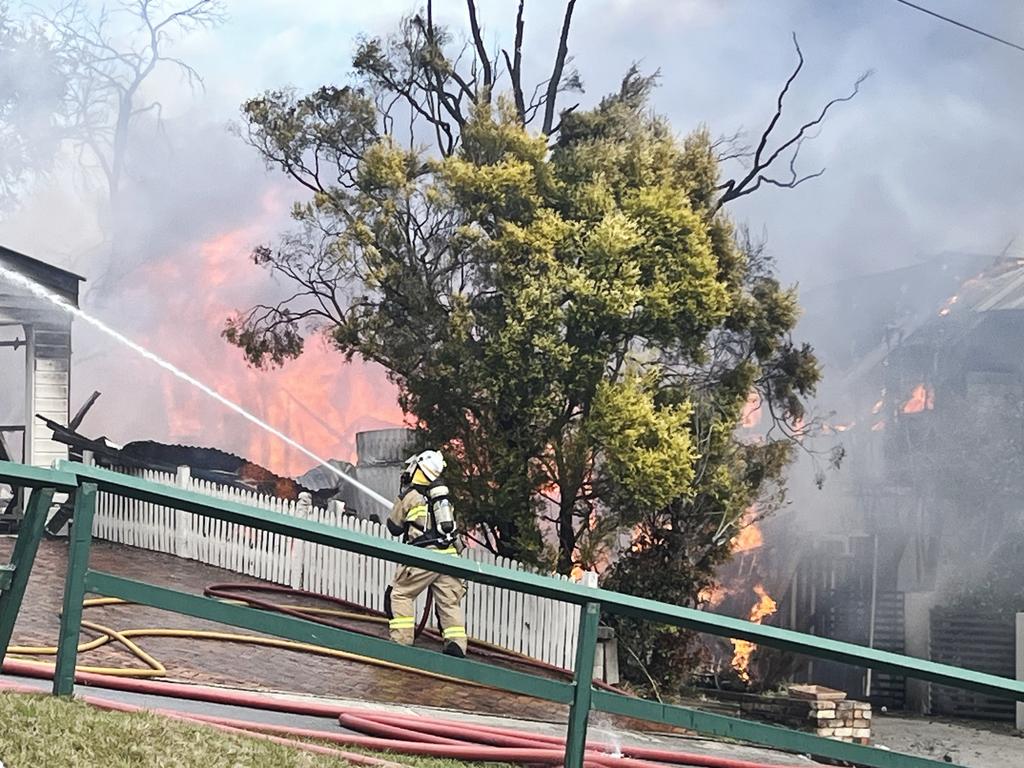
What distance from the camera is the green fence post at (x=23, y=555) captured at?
2.88 metres

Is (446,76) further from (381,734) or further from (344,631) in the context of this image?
(344,631)

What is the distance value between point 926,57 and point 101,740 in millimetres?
15025

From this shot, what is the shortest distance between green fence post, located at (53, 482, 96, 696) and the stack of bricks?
8.73m

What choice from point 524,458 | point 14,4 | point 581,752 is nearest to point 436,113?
point 524,458

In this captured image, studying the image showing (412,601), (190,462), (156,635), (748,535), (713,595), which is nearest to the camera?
(156,635)

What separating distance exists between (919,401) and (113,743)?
14.0m

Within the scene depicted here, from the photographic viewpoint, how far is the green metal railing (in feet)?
9.64

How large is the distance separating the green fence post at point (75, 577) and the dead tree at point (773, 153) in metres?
11.2

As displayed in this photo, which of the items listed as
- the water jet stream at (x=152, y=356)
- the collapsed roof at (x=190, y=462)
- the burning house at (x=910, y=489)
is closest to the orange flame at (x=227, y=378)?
the water jet stream at (x=152, y=356)

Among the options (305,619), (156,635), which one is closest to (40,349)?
(156,635)

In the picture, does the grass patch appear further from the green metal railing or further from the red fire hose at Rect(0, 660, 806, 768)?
the red fire hose at Rect(0, 660, 806, 768)

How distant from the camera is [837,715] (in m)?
10.6

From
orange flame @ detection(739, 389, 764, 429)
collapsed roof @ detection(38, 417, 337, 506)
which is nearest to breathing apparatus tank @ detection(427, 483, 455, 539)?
collapsed roof @ detection(38, 417, 337, 506)

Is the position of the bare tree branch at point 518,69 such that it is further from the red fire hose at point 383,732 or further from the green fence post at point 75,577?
the green fence post at point 75,577
